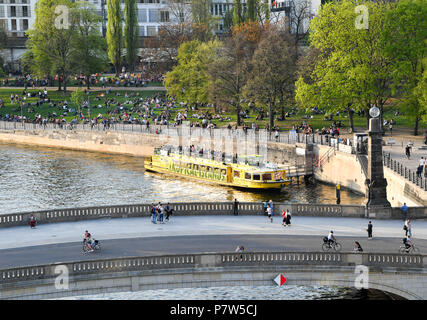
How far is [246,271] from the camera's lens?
41875 millimetres

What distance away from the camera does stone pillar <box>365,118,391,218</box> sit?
53344mm

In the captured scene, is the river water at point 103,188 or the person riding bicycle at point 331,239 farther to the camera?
the river water at point 103,188

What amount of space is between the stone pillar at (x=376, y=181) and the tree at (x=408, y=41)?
110ft

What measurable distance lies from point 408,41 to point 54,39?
73.2 metres

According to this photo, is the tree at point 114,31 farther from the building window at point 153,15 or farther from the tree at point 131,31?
the building window at point 153,15

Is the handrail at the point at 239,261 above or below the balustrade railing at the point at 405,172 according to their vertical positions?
below

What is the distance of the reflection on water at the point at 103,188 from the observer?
75375 mm

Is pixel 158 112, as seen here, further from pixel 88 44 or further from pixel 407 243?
pixel 407 243

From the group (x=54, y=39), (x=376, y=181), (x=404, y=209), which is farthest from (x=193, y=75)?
(x=404, y=209)

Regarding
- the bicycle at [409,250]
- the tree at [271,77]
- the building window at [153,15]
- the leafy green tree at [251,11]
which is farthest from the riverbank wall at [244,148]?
the building window at [153,15]

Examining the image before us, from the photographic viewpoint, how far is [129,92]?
139 m

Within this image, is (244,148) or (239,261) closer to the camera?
(239,261)
